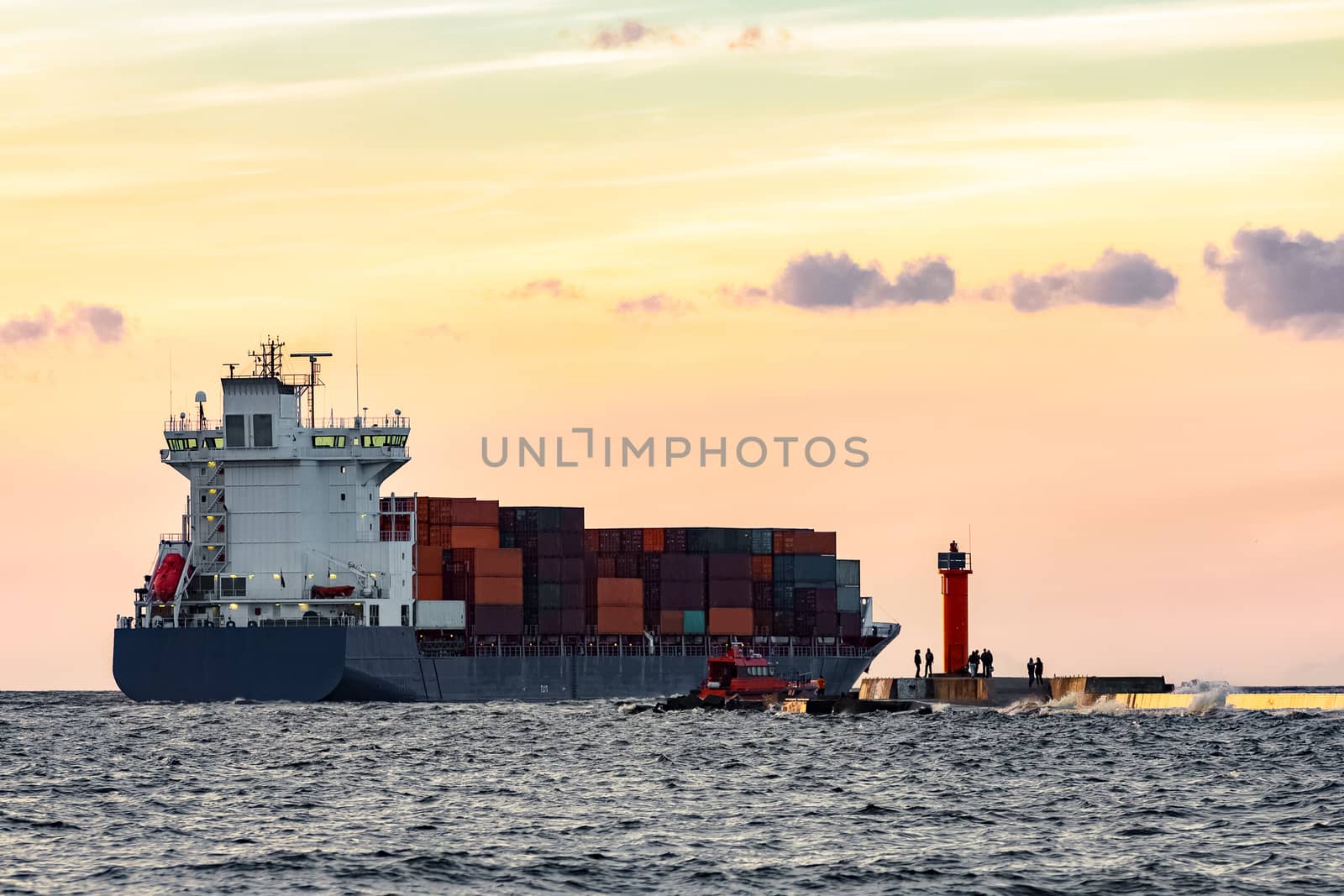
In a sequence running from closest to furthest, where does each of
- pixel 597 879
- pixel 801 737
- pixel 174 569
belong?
pixel 597 879
pixel 801 737
pixel 174 569

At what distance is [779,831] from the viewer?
3694 centimetres

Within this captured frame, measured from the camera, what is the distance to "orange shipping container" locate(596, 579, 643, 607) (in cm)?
9669

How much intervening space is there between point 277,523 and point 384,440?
18.2 ft

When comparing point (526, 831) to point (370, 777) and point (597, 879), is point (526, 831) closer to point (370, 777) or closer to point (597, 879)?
point (597, 879)

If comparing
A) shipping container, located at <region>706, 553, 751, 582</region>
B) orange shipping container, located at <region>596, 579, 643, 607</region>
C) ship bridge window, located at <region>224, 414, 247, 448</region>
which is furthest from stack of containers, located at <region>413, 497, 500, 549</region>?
shipping container, located at <region>706, 553, 751, 582</region>

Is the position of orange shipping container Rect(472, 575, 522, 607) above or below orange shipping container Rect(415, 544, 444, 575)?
below

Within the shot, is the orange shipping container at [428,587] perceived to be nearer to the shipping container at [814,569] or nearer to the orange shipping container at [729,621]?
the orange shipping container at [729,621]

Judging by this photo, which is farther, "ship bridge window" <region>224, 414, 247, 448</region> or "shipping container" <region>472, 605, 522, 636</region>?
"shipping container" <region>472, 605, 522, 636</region>

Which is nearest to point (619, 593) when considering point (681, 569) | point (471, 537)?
point (681, 569)

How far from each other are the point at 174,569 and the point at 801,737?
3749cm

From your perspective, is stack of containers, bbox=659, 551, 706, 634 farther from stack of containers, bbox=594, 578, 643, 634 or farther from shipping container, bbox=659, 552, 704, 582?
stack of containers, bbox=594, 578, 643, 634

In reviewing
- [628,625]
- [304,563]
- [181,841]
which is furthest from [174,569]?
[181,841]

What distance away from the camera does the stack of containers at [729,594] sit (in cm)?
9888

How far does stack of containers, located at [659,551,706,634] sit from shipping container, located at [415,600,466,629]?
10.6 meters
